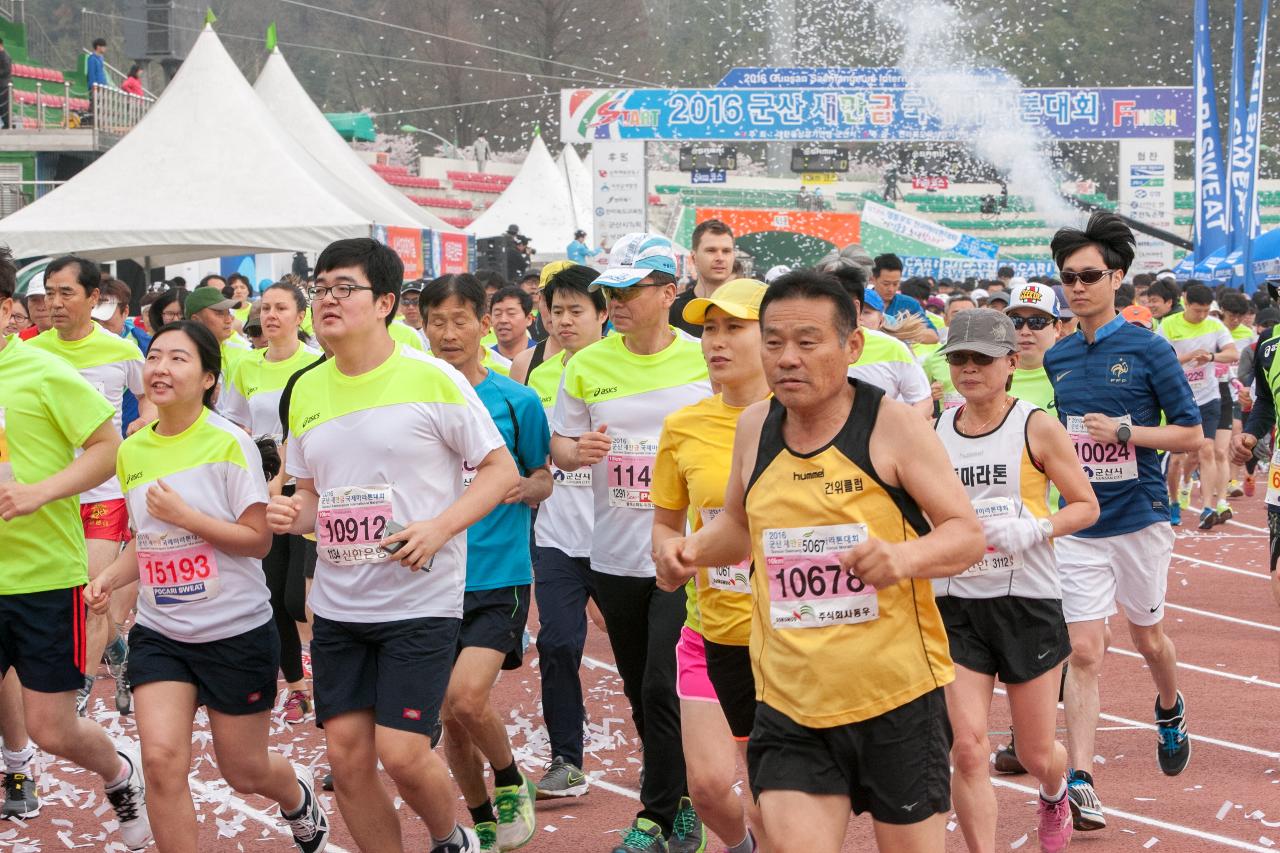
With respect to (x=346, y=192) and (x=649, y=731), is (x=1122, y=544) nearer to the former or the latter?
(x=649, y=731)

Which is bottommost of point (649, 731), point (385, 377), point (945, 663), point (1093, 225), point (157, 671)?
point (649, 731)

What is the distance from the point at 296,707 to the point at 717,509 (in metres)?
4.24

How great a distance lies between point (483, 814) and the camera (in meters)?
6.11

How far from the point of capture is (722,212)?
141 ft

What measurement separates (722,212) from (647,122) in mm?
7406

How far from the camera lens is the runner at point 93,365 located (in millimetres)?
7875

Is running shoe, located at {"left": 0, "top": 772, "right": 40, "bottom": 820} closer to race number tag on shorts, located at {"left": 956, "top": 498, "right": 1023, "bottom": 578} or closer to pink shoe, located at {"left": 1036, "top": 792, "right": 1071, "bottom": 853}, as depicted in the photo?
race number tag on shorts, located at {"left": 956, "top": 498, "right": 1023, "bottom": 578}

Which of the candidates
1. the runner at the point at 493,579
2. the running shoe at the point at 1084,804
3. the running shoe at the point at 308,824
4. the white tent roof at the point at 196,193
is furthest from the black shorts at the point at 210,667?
the white tent roof at the point at 196,193

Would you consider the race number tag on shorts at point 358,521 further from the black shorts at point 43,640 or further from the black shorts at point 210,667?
the black shorts at point 43,640

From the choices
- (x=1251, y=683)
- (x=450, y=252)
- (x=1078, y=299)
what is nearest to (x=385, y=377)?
(x=1078, y=299)

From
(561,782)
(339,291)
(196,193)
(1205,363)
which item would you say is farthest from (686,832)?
(196,193)

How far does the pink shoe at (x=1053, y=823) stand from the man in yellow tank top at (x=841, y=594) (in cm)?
196

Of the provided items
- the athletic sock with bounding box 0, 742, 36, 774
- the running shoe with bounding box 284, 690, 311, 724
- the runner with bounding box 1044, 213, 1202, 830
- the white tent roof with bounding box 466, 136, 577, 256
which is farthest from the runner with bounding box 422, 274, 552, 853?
the white tent roof with bounding box 466, 136, 577, 256

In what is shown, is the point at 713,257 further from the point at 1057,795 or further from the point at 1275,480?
the point at 1057,795
